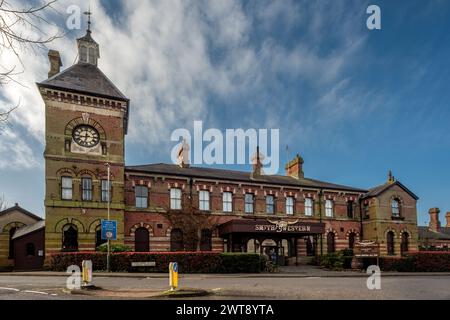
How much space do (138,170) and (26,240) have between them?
9.84 m

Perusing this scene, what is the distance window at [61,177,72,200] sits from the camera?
1025 inches

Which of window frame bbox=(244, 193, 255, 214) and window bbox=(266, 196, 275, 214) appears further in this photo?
window bbox=(266, 196, 275, 214)

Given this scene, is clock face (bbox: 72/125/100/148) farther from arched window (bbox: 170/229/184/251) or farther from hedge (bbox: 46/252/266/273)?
arched window (bbox: 170/229/184/251)

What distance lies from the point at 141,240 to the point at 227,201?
27.7 feet

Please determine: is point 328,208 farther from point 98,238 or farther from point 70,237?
point 70,237

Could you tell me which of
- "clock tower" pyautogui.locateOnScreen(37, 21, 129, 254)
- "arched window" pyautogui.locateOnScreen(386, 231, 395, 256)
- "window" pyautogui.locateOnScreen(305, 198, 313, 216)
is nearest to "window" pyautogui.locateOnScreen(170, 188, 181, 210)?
"clock tower" pyautogui.locateOnScreen(37, 21, 129, 254)

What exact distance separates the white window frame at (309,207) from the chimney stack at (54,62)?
26.1 meters

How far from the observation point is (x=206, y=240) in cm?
3039

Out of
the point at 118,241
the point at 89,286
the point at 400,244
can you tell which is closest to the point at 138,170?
the point at 118,241

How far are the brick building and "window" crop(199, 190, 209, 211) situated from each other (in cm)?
9

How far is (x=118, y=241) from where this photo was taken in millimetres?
26828

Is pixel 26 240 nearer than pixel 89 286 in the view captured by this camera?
No

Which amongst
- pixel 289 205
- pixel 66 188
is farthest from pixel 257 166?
pixel 66 188
